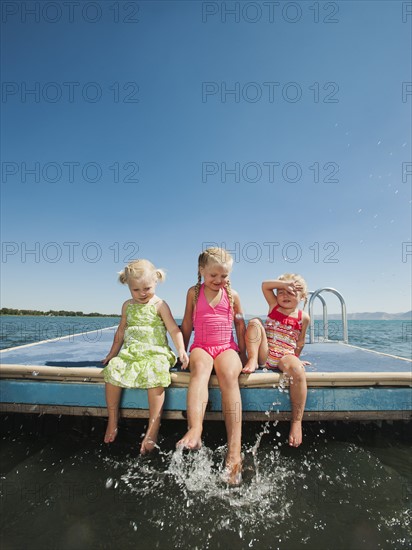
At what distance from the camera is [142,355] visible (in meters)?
2.50

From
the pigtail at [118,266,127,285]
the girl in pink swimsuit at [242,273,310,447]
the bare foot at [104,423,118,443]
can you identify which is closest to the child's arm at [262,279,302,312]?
the girl in pink swimsuit at [242,273,310,447]

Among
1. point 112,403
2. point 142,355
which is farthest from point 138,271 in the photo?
point 112,403

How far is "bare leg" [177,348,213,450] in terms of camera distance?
6.73 feet

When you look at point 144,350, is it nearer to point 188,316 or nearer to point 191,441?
point 188,316

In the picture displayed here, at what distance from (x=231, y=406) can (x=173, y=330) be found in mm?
747

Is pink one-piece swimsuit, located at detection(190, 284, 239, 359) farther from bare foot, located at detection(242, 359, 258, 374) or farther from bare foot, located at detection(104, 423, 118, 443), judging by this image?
bare foot, located at detection(104, 423, 118, 443)

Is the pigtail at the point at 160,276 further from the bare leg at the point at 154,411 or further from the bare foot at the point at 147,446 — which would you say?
the bare foot at the point at 147,446

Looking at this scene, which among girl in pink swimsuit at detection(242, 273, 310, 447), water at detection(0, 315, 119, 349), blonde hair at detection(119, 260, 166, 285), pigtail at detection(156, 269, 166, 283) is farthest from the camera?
water at detection(0, 315, 119, 349)

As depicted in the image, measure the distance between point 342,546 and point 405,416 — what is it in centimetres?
130

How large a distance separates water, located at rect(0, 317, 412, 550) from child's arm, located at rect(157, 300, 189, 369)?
0.70 meters

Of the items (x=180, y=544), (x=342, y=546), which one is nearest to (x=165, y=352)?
(x=180, y=544)

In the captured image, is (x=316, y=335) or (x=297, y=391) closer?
(x=297, y=391)

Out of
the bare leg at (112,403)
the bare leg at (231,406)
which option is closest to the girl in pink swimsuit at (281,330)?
the bare leg at (231,406)

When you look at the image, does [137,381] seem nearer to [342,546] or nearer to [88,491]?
[88,491]
